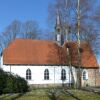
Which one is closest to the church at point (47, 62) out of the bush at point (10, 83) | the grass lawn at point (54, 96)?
the bush at point (10, 83)

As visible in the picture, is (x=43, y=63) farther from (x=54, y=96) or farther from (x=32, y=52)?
(x=54, y=96)

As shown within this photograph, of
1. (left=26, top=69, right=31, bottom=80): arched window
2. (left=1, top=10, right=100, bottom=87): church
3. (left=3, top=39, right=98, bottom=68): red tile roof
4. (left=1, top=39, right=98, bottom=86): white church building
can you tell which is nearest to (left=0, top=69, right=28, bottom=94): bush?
(left=1, top=10, right=100, bottom=87): church

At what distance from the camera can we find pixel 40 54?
5716cm

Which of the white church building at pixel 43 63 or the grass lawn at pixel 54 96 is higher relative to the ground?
the white church building at pixel 43 63

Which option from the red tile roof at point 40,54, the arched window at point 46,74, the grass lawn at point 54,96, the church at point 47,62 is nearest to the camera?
the grass lawn at point 54,96

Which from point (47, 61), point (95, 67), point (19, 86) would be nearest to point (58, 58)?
point (47, 61)

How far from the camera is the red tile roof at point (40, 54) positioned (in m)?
54.8


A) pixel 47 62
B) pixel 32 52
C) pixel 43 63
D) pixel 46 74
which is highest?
pixel 32 52

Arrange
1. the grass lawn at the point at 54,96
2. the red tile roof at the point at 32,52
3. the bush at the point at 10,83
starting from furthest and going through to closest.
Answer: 1. the red tile roof at the point at 32,52
2. the bush at the point at 10,83
3. the grass lawn at the point at 54,96

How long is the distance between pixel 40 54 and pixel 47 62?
2.12 metres

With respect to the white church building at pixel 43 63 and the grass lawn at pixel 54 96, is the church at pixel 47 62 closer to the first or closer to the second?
the white church building at pixel 43 63

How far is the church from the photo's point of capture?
54.1m

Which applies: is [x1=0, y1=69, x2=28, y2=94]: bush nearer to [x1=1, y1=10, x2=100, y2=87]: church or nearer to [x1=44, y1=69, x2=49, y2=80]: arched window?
[x1=1, y1=10, x2=100, y2=87]: church

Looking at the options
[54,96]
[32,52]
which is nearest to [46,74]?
[32,52]
